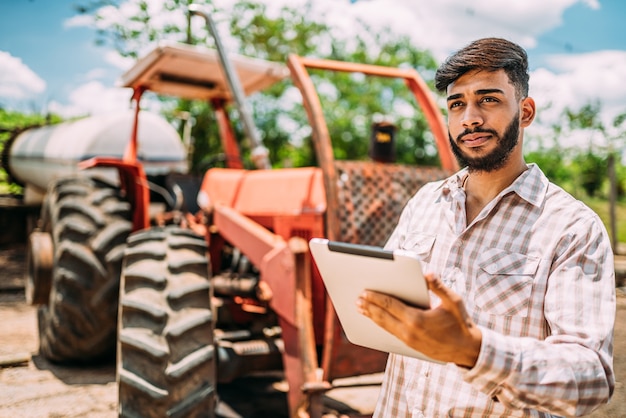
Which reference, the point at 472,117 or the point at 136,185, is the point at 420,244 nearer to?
the point at 472,117

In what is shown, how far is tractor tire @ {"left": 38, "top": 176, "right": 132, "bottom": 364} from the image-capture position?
12.4 ft

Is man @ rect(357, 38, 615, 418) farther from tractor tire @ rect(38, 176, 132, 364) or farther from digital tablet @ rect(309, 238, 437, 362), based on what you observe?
tractor tire @ rect(38, 176, 132, 364)

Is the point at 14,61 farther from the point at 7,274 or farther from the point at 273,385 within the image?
the point at 7,274

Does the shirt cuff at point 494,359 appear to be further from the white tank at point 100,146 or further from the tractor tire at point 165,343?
the white tank at point 100,146

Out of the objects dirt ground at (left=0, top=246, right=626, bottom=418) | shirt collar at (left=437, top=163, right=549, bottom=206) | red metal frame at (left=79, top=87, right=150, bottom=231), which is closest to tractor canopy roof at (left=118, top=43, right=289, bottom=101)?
red metal frame at (left=79, top=87, right=150, bottom=231)

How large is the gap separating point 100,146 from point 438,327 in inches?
281

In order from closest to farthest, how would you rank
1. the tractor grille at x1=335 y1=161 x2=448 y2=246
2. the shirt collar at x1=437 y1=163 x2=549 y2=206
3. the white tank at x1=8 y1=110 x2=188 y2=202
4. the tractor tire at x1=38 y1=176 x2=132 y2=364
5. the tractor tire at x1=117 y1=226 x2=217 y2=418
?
the shirt collar at x1=437 y1=163 x2=549 y2=206, the tractor tire at x1=117 y1=226 x2=217 y2=418, the tractor grille at x1=335 y1=161 x2=448 y2=246, the tractor tire at x1=38 y1=176 x2=132 y2=364, the white tank at x1=8 y1=110 x2=188 y2=202

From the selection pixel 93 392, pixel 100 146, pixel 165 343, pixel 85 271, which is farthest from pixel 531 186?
pixel 100 146

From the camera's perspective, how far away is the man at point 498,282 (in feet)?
3.66

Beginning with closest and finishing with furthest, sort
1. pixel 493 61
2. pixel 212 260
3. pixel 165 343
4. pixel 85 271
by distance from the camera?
pixel 493 61
pixel 165 343
pixel 85 271
pixel 212 260

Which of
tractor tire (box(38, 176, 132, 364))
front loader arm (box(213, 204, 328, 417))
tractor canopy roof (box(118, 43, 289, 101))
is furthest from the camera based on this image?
tractor canopy roof (box(118, 43, 289, 101))

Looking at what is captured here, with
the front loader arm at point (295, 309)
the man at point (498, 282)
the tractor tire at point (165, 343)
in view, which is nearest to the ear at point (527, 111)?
the man at point (498, 282)

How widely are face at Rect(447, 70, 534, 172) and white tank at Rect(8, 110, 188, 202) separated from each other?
19.4 feet

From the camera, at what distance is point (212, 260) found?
4008 mm
